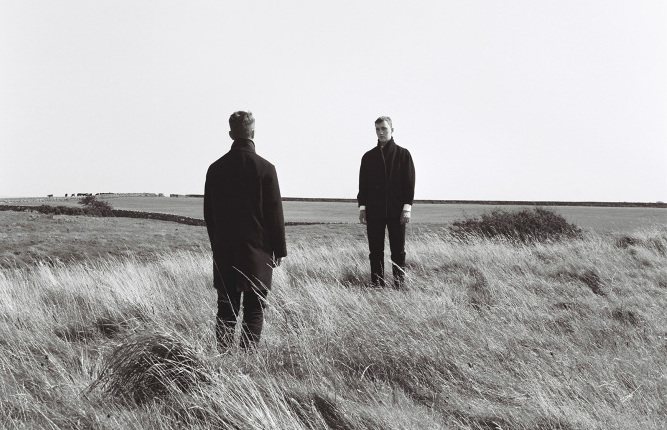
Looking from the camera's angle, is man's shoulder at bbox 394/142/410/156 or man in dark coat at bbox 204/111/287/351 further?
man's shoulder at bbox 394/142/410/156

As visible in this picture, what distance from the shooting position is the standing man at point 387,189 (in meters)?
6.88

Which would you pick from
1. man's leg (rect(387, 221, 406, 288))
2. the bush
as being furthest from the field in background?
man's leg (rect(387, 221, 406, 288))

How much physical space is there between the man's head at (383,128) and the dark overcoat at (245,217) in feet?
9.44

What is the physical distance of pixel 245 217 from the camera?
4.17 m

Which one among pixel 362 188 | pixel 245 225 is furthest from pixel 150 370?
pixel 362 188

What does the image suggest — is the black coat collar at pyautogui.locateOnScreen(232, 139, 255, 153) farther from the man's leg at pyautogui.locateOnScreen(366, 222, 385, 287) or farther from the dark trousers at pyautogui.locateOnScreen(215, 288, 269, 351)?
the man's leg at pyautogui.locateOnScreen(366, 222, 385, 287)

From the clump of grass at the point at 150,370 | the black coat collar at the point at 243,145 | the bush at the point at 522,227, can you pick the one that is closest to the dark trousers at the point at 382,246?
the black coat collar at the point at 243,145

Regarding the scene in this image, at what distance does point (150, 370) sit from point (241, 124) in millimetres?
1845

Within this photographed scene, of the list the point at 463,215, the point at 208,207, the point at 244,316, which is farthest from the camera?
the point at 463,215

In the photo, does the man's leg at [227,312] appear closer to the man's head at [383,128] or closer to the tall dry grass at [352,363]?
the tall dry grass at [352,363]

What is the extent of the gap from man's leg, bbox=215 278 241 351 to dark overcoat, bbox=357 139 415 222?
3049 mm

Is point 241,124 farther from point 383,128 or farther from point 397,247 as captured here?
point 397,247

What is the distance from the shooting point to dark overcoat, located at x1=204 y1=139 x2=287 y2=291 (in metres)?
4.15

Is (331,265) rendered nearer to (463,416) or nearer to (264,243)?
(264,243)
